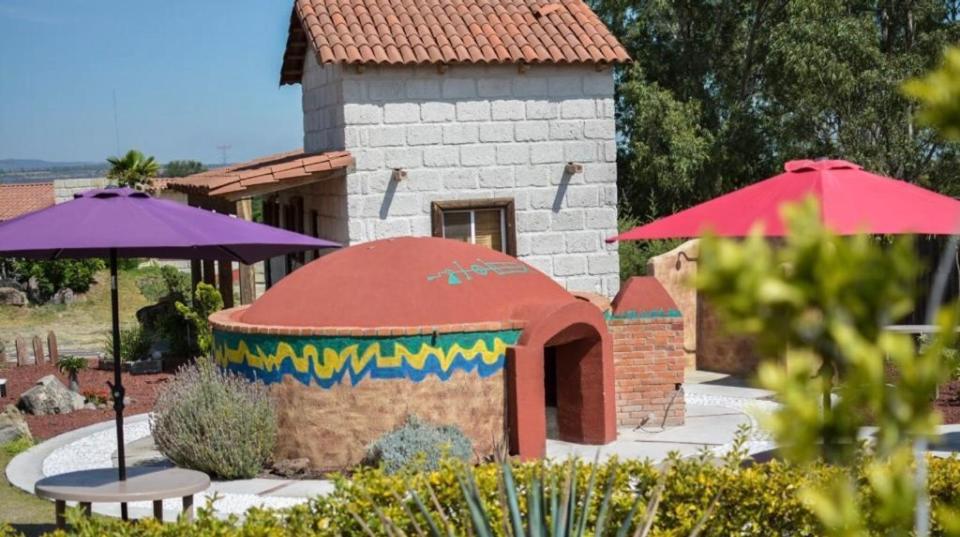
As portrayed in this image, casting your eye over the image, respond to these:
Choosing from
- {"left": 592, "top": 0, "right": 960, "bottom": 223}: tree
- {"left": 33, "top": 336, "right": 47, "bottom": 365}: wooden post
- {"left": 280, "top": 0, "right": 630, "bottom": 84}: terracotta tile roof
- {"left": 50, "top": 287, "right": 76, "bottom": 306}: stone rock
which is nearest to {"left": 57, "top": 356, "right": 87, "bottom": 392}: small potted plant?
{"left": 33, "top": 336, "right": 47, "bottom": 365}: wooden post

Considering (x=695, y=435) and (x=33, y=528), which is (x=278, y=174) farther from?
(x=33, y=528)

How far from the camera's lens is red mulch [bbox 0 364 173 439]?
15.3 meters

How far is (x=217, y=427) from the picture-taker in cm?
1185

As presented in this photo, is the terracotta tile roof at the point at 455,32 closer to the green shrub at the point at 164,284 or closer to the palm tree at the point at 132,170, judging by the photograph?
the green shrub at the point at 164,284

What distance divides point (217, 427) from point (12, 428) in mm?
3727

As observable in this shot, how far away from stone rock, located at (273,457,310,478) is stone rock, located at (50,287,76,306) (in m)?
24.9

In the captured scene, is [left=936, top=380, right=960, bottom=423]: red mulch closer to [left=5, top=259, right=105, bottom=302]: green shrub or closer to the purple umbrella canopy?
the purple umbrella canopy

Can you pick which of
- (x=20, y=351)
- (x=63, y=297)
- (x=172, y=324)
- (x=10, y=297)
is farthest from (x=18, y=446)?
(x=63, y=297)

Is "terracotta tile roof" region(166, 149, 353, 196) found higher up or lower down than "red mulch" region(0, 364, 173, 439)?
higher up

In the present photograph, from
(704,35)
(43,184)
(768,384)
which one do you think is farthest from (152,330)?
(43,184)

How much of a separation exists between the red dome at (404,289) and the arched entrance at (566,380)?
426mm

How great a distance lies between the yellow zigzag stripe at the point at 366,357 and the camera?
39.5ft

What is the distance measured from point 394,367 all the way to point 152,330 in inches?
380

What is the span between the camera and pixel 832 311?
183 cm
